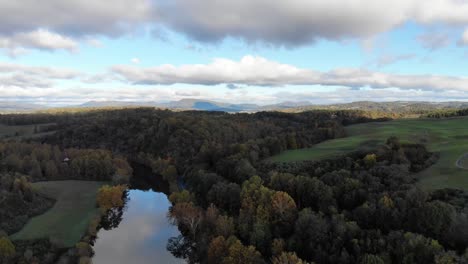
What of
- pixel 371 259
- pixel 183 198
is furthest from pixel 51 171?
pixel 371 259

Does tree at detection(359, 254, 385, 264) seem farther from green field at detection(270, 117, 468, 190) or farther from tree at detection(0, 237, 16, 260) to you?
tree at detection(0, 237, 16, 260)

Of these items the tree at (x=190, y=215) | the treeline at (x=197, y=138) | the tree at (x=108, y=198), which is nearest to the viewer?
the tree at (x=190, y=215)

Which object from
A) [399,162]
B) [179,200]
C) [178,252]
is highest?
[399,162]

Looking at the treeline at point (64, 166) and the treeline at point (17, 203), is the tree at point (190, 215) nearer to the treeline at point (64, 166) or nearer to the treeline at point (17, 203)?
the treeline at point (17, 203)

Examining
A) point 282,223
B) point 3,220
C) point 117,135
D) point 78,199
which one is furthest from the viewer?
point 117,135

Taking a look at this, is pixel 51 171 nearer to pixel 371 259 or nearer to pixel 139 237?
pixel 139 237

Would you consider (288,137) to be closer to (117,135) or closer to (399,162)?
(399,162)

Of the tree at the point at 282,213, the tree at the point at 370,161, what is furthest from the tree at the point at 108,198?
the tree at the point at 370,161

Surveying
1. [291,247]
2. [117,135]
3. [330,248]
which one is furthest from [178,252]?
[117,135]
